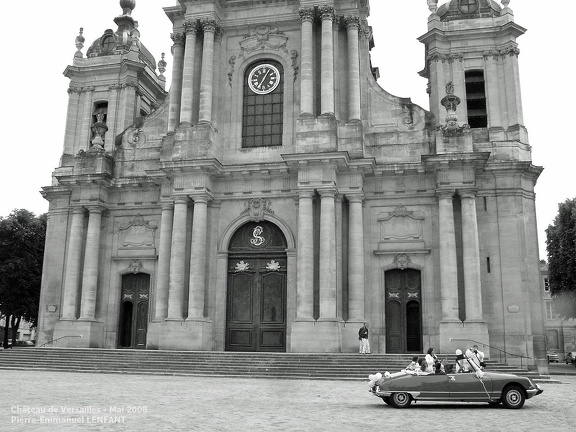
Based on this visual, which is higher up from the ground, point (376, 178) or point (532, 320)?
point (376, 178)

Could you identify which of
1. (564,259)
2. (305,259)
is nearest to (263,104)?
(305,259)

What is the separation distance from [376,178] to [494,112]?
21.1 ft

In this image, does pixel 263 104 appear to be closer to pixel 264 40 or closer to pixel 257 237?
pixel 264 40

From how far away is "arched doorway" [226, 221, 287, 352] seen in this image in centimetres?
2733

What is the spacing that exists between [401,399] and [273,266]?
1530cm

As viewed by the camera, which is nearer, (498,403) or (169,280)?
(498,403)

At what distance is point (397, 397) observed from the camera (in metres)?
13.0

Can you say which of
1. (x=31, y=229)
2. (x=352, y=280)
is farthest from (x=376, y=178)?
(x=31, y=229)

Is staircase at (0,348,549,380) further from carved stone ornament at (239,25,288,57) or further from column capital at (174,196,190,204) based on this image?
carved stone ornament at (239,25,288,57)

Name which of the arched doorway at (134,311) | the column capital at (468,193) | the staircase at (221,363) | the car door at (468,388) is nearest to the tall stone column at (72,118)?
the arched doorway at (134,311)

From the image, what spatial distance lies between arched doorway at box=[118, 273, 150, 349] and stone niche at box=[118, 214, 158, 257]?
1.10 meters

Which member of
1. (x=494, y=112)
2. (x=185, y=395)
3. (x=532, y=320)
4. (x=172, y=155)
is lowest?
(x=185, y=395)

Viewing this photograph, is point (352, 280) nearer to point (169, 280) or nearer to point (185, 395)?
point (169, 280)

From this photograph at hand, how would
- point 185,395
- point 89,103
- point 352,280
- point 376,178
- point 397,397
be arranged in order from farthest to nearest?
point 89,103 < point 376,178 < point 352,280 < point 185,395 < point 397,397
